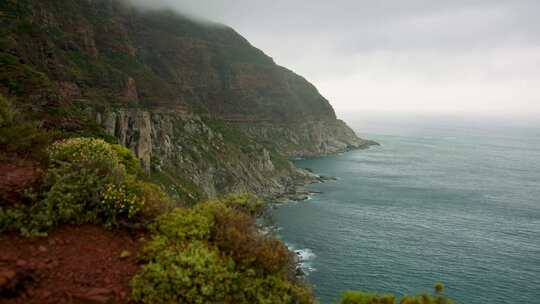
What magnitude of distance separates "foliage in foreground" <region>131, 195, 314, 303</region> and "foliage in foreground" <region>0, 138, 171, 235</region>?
104 centimetres

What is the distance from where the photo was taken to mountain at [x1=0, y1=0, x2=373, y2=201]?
58491 millimetres

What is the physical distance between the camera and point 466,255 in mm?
64438

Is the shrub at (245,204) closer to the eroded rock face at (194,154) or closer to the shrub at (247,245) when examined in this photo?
the shrub at (247,245)

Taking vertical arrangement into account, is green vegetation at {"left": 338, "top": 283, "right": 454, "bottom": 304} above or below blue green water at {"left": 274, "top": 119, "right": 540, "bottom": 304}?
above

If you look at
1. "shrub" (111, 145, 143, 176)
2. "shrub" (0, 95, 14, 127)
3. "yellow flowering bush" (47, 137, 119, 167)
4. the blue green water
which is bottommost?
the blue green water

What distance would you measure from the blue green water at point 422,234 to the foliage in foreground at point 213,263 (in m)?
38.2

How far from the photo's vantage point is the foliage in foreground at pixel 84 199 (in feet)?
35.0

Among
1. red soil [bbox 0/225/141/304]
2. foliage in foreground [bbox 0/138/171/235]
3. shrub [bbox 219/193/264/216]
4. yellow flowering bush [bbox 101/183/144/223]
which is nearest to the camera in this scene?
red soil [bbox 0/225/141/304]

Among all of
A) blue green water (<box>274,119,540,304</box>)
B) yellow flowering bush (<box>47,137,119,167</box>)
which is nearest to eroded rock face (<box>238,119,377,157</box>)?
blue green water (<box>274,119,540,304</box>)

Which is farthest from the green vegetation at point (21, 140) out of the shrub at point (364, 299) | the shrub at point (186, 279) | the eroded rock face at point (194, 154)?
the eroded rock face at point (194, 154)

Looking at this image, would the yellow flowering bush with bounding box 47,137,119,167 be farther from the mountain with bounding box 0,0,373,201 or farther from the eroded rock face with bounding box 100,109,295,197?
the eroded rock face with bounding box 100,109,295,197

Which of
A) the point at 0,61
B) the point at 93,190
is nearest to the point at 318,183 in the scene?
the point at 0,61

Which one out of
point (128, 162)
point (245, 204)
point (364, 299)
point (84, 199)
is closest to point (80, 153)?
point (84, 199)

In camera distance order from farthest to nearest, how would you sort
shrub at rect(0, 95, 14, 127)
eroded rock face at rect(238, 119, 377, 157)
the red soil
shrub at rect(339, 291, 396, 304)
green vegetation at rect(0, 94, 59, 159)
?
1. eroded rock face at rect(238, 119, 377, 157)
2. shrub at rect(0, 95, 14, 127)
3. green vegetation at rect(0, 94, 59, 159)
4. shrub at rect(339, 291, 396, 304)
5. the red soil
